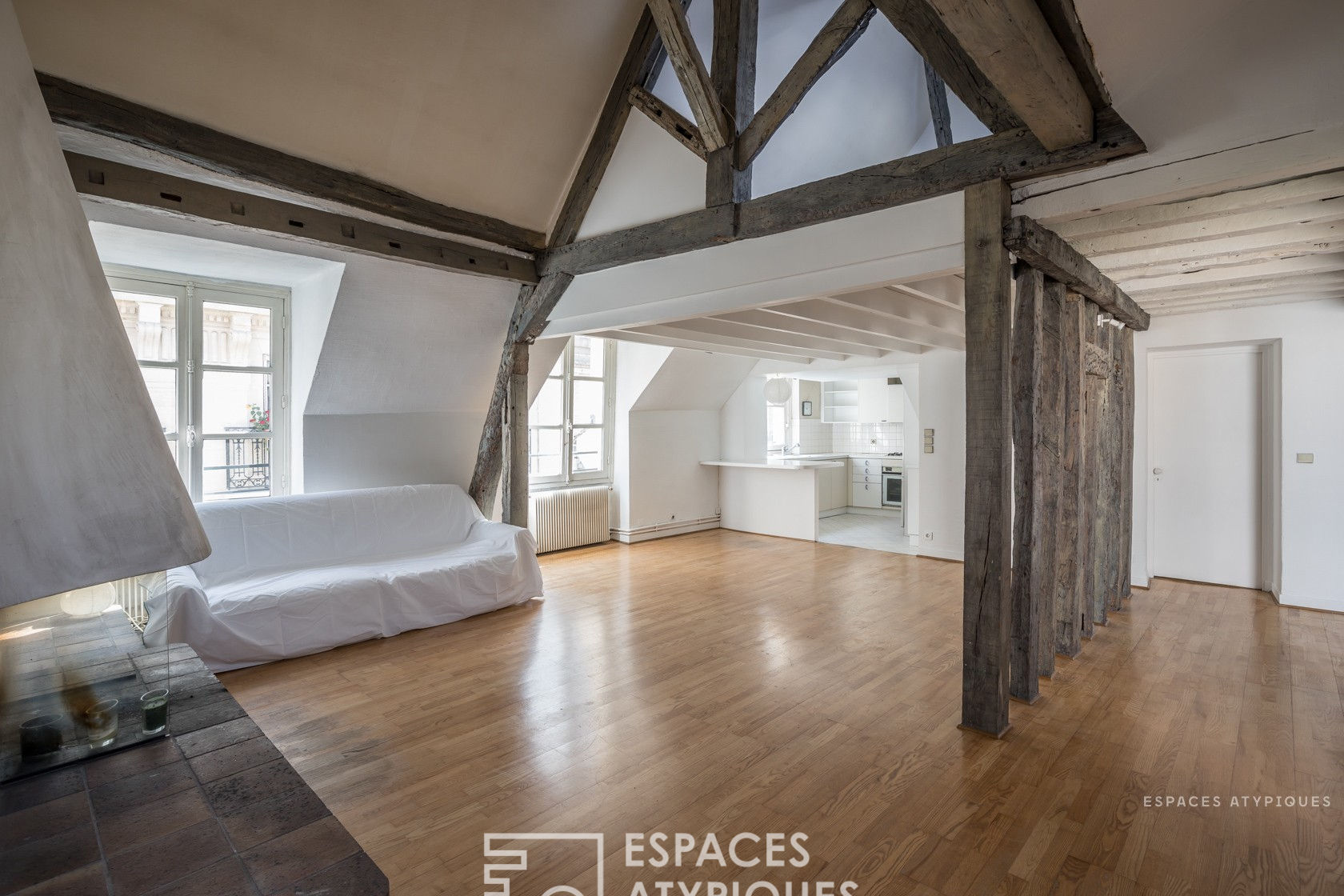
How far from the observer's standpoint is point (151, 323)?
4.67 metres

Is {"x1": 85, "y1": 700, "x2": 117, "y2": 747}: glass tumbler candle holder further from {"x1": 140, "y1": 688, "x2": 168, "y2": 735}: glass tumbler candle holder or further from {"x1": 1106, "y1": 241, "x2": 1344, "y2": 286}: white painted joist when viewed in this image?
{"x1": 1106, "y1": 241, "x2": 1344, "y2": 286}: white painted joist

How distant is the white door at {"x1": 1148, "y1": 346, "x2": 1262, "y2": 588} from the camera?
577 cm

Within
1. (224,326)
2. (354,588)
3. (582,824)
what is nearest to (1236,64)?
(582,824)

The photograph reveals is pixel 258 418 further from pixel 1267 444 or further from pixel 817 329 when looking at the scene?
pixel 1267 444

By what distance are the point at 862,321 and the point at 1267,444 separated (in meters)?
3.69

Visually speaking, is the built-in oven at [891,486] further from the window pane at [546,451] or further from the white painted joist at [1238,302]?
the window pane at [546,451]

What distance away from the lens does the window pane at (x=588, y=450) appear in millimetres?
7949

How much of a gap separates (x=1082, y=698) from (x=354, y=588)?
176 inches

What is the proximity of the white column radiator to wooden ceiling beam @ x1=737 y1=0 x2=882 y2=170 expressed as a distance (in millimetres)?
4455

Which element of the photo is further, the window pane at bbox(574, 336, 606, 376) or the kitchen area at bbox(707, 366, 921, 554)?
the kitchen area at bbox(707, 366, 921, 554)

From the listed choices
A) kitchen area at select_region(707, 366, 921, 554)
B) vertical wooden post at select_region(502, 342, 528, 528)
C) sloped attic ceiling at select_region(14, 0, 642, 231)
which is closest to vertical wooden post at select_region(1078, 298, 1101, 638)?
kitchen area at select_region(707, 366, 921, 554)

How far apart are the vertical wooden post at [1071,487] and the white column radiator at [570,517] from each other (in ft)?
16.3

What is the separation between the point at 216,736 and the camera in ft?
7.09

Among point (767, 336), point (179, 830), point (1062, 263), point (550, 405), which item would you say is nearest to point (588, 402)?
point (550, 405)
